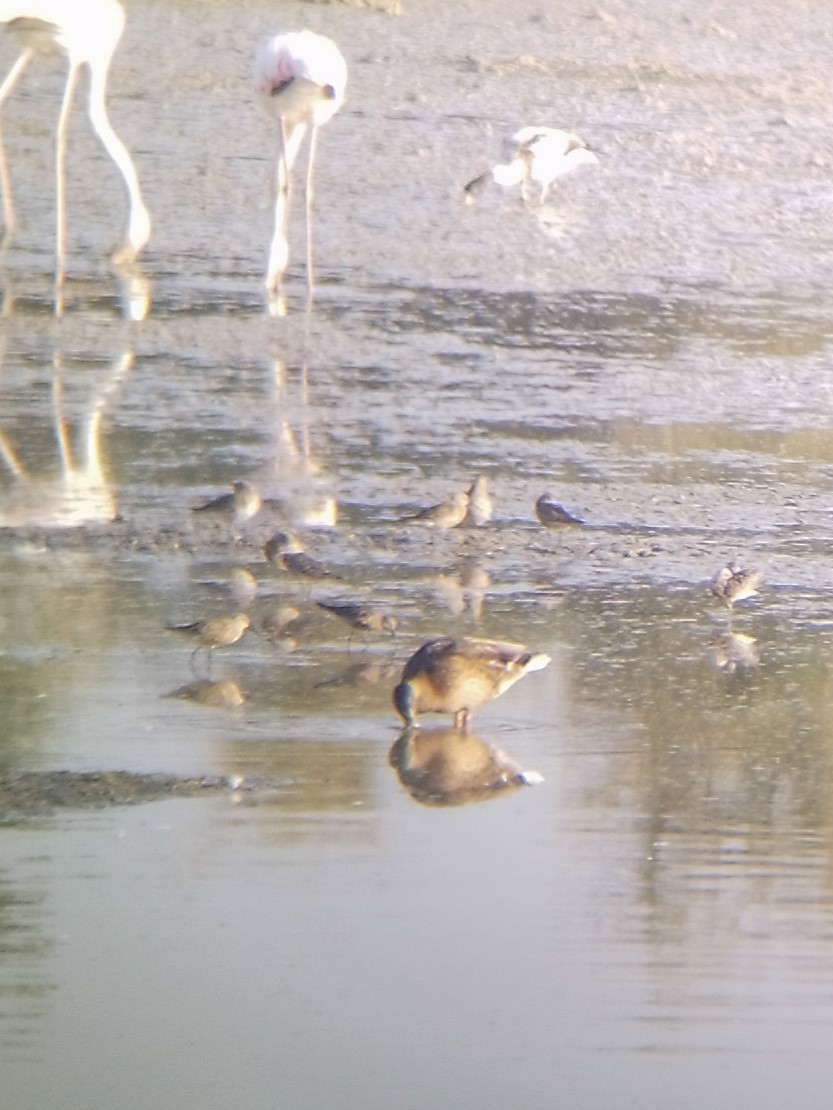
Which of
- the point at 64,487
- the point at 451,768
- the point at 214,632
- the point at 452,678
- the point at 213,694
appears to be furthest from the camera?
the point at 64,487

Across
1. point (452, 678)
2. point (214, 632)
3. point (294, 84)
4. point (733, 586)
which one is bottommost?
point (452, 678)

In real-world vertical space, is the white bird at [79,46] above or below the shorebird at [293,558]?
above

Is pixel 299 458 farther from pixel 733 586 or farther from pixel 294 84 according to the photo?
pixel 294 84

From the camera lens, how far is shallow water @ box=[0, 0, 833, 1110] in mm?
3764

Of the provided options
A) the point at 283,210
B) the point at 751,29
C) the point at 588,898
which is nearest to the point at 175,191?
the point at 283,210

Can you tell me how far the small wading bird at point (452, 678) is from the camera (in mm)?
5047

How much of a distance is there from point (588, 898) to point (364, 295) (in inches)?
248

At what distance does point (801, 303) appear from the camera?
10.7 metres

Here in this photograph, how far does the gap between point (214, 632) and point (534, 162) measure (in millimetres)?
7556

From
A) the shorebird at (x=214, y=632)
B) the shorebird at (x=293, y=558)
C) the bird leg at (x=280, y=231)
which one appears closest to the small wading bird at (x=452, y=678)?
the shorebird at (x=214, y=632)

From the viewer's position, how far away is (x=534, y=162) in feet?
41.1

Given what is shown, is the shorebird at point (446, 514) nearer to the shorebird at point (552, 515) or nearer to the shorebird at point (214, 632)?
the shorebird at point (552, 515)

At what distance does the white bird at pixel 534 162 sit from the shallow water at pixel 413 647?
0.19 metres

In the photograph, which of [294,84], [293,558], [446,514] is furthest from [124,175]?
[293,558]
